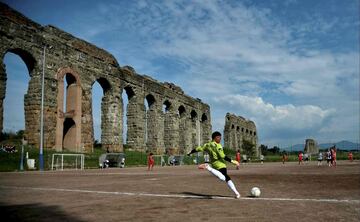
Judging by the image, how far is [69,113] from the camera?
29219mm

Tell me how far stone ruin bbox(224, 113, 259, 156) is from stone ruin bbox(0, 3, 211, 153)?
2223cm

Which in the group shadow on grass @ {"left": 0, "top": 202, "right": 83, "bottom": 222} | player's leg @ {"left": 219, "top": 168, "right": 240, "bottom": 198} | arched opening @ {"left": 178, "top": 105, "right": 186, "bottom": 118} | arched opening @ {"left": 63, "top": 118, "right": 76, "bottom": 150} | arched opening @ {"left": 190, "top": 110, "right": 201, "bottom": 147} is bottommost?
shadow on grass @ {"left": 0, "top": 202, "right": 83, "bottom": 222}

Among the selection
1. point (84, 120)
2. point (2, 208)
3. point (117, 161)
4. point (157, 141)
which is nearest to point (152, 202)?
point (2, 208)

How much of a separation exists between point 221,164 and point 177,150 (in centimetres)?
3765

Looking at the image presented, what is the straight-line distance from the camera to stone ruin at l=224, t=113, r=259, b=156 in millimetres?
62969

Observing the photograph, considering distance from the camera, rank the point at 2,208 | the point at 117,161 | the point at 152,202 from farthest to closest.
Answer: the point at 117,161
the point at 152,202
the point at 2,208

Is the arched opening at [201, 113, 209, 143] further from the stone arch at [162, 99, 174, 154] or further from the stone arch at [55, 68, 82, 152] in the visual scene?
the stone arch at [55, 68, 82, 152]

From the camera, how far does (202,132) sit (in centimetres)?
5584

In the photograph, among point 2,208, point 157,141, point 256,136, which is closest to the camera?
point 2,208

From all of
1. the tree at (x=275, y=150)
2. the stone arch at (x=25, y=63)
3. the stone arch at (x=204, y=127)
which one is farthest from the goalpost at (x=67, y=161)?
the tree at (x=275, y=150)

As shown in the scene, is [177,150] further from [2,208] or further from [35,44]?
[2,208]

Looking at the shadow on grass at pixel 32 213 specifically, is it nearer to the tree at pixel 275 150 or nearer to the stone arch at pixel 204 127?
the stone arch at pixel 204 127

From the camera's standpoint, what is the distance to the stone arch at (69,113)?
27.8 metres

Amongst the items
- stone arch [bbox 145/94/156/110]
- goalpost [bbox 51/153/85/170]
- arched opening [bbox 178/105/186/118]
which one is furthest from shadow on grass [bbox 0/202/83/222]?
Result: arched opening [bbox 178/105/186/118]
